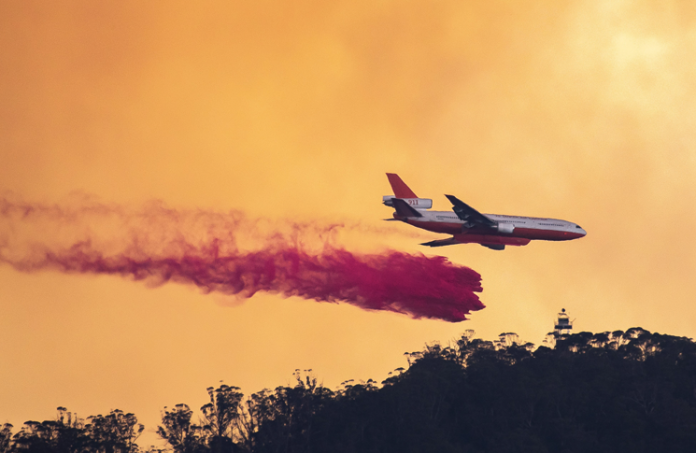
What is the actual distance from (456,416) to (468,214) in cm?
4319

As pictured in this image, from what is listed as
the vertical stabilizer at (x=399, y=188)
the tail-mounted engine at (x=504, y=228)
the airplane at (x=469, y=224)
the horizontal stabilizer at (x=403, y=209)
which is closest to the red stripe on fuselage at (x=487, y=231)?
the airplane at (x=469, y=224)

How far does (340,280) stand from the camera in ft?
321

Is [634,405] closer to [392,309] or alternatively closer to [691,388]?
[691,388]

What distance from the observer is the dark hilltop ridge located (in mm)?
122062

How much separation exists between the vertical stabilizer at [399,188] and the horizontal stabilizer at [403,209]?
5443 millimetres

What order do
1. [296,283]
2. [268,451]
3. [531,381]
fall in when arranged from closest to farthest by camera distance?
[296,283] < [268,451] < [531,381]

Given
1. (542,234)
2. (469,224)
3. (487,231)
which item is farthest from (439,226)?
(542,234)

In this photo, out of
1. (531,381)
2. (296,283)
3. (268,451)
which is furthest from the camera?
(531,381)

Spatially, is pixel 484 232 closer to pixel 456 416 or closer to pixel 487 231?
pixel 487 231

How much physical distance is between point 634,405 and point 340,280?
48.1 meters

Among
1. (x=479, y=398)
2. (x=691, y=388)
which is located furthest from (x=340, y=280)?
(x=691, y=388)

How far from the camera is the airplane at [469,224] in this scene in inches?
3784

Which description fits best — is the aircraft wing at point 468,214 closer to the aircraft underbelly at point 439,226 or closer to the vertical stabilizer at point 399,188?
the aircraft underbelly at point 439,226

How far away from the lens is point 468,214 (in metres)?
96.9
